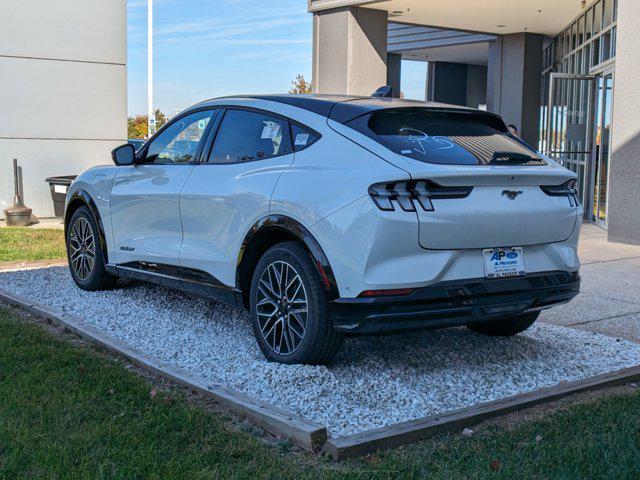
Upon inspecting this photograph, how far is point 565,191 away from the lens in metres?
5.02

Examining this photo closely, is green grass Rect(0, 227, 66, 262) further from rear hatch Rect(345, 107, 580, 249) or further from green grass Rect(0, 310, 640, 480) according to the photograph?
rear hatch Rect(345, 107, 580, 249)

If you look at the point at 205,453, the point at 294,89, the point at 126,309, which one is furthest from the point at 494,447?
the point at 294,89

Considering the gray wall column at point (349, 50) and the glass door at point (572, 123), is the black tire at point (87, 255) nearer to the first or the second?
the gray wall column at point (349, 50)

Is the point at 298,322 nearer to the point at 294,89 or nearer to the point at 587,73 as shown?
the point at 587,73

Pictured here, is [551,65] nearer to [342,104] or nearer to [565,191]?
[565,191]

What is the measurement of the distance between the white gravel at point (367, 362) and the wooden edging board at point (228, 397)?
0.14 meters

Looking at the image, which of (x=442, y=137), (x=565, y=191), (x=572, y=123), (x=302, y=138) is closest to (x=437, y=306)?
(x=442, y=137)

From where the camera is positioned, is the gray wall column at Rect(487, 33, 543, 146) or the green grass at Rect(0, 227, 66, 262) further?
the gray wall column at Rect(487, 33, 543, 146)

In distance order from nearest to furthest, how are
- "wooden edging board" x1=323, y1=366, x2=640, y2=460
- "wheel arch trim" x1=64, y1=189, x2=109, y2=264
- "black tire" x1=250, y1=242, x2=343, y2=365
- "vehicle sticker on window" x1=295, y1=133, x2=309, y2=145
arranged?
"wooden edging board" x1=323, y1=366, x2=640, y2=460 < "black tire" x1=250, y1=242, x2=343, y2=365 < "vehicle sticker on window" x1=295, y1=133, x2=309, y2=145 < "wheel arch trim" x1=64, y1=189, x2=109, y2=264

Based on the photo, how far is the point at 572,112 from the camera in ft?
51.3

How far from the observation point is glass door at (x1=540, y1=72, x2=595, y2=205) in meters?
14.6

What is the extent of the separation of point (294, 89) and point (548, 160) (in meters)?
42.3

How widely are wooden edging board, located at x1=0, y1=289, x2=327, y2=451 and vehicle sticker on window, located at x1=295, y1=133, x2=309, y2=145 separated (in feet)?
5.14

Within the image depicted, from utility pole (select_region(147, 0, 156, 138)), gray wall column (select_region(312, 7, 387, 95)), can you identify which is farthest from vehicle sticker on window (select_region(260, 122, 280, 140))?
utility pole (select_region(147, 0, 156, 138))
